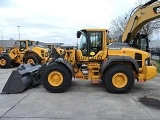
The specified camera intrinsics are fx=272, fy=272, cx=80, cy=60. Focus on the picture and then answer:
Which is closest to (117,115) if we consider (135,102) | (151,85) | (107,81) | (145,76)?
(135,102)

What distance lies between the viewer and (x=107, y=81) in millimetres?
9633

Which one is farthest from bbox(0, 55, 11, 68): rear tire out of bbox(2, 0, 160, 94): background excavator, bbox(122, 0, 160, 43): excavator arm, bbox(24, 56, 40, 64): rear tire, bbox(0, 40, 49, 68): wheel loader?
bbox(122, 0, 160, 43): excavator arm

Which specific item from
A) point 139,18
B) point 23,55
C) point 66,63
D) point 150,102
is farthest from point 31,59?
point 150,102

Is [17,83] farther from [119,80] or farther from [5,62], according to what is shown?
[5,62]

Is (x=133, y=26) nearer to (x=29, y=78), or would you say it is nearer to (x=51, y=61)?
(x=51, y=61)

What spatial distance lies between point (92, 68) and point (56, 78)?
142 centimetres

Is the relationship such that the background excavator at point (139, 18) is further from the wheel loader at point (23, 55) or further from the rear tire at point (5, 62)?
A: the rear tire at point (5, 62)

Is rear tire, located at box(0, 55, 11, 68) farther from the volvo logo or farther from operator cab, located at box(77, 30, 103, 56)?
the volvo logo

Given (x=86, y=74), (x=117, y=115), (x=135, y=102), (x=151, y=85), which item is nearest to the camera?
(x=117, y=115)

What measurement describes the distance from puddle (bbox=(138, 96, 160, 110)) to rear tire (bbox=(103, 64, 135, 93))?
900mm

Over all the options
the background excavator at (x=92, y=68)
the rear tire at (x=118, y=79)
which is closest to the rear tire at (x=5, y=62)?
the background excavator at (x=92, y=68)

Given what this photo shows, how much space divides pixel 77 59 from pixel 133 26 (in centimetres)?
327

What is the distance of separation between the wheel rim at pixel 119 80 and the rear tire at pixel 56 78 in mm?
1610

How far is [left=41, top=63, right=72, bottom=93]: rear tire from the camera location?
9.73 metres
